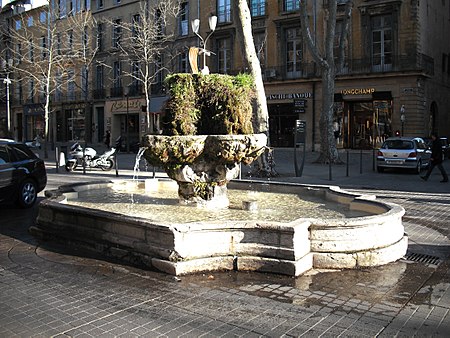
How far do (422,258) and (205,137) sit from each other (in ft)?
11.8

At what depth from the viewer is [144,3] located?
39.2 meters

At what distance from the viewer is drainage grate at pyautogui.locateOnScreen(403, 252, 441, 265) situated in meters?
6.26


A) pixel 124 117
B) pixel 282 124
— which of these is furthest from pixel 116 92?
pixel 282 124

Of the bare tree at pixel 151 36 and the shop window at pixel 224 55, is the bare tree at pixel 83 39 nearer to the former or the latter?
the bare tree at pixel 151 36

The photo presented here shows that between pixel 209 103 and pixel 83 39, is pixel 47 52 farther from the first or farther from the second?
pixel 209 103

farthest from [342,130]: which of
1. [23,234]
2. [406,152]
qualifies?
[23,234]

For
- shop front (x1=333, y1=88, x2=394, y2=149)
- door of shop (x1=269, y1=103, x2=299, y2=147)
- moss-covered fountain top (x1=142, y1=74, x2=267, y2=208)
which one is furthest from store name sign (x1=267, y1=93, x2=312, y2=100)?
moss-covered fountain top (x1=142, y1=74, x2=267, y2=208)

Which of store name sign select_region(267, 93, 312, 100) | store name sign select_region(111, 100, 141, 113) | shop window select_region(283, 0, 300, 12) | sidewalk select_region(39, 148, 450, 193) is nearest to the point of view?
sidewalk select_region(39, 148, 450, 193)

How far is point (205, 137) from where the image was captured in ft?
24.6

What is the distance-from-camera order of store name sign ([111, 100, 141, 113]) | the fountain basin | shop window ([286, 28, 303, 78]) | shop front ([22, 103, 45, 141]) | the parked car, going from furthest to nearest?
shop front ([22, 103, 45, 141]) → store name sign ([111, 100, 141, 113]) → shop window ([286, 28, 303, 78]) → the parked car → the fountain basin

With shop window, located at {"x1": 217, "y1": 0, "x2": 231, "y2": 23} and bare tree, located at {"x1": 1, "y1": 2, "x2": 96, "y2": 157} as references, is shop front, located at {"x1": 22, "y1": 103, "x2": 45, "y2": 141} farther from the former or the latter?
shop window, located at {"x1": 217, "y1": 0, "x2": 231, "y2": 23}

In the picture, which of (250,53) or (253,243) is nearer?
(253,243)

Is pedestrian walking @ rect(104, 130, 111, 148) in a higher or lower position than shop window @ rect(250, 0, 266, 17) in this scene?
lower

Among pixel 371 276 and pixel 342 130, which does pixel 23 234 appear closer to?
pixel 371 276
